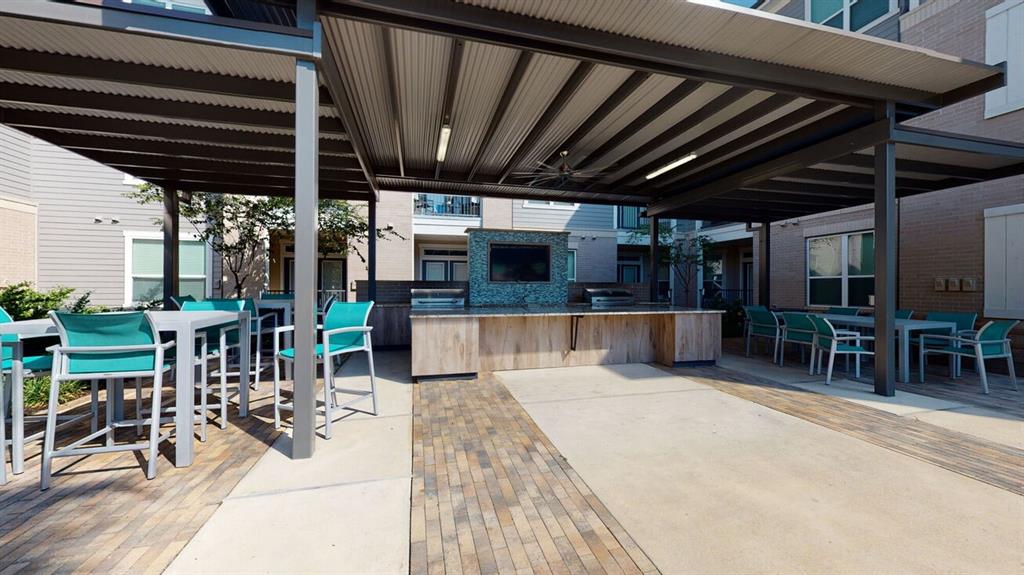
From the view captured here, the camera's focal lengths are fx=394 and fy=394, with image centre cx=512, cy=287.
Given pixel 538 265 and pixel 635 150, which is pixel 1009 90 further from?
pixel 538 265

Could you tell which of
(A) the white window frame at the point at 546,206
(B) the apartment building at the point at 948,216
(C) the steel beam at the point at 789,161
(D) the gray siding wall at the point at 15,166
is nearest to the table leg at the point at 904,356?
(C) the steel beam at the point at 789,161

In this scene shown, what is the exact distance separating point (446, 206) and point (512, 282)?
246 inches

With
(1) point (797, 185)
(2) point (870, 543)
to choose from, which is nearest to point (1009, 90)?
(1) point (797, 185)

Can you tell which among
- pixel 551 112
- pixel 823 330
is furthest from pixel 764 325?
pixel 551 112

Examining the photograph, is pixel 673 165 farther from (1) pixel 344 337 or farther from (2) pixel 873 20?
(2) pixel 873 20

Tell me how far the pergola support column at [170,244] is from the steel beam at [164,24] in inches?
198

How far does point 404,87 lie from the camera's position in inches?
179

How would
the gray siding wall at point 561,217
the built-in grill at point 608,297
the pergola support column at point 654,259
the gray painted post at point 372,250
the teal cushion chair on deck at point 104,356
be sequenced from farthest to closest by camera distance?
the gray siding wall at point 561,217
the pergola support column at point 654,259
the built-in grill at point 608,297
the gray painted post at point 372,250
the teal cushion chair on deck at point 104,356

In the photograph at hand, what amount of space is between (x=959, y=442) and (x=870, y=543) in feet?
7.56

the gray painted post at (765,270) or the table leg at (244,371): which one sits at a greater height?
the gray painted post at (765,270)

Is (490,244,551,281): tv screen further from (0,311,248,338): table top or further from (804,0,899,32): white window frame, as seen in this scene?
(804,0,899,32): white window frame

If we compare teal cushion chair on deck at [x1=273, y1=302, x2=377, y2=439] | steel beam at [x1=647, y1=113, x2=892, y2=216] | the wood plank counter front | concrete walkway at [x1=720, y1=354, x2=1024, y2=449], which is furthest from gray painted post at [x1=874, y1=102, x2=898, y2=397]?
teal cushion chair on deck at [x1=273, y1=302, x2=377, y2=439]

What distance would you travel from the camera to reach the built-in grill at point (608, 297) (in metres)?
8.75

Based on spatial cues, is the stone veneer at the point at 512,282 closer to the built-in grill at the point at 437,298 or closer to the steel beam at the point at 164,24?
the built-in grill at the point at 437,298
